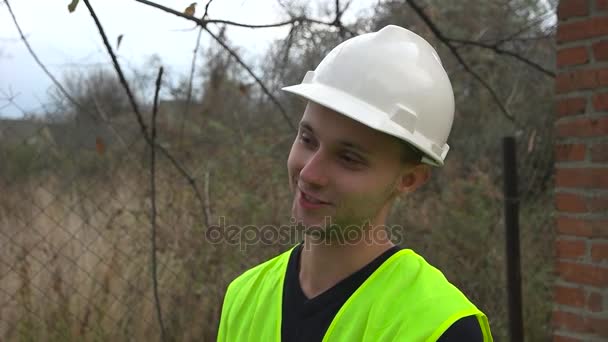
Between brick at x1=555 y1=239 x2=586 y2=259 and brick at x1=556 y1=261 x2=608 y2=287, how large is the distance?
0.10 ft

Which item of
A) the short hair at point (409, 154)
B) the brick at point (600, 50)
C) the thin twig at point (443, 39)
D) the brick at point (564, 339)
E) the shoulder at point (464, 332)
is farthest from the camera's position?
the thin twig at point (443, 39)

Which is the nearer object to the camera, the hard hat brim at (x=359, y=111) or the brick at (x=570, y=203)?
the hard hat brim at (x=359, y=111)

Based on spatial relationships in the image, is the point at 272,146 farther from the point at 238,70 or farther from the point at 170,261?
the point at 170,261

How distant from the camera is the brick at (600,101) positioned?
223cm

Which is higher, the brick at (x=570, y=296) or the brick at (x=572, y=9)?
the brick at (x=572, y=9)

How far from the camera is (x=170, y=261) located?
3537 mm

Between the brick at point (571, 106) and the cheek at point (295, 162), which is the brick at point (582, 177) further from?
the cheek at point (295, 162)

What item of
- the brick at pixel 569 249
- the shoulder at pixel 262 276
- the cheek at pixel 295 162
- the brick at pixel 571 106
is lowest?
the brick at pixel 569 249

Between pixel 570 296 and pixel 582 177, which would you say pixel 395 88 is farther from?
pixel 570 296

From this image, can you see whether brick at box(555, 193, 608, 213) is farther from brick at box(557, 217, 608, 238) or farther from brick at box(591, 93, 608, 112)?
brick at box(591, 93, 608, 112)

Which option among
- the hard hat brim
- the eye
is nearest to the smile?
the eye

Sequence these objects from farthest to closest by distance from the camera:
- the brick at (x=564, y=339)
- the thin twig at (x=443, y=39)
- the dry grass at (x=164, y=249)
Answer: the dry grass at (x=164, y=249)
the thin twig at (x=443, y=39)
the brick at (x=564, y=339)

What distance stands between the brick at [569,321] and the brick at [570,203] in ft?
1.54

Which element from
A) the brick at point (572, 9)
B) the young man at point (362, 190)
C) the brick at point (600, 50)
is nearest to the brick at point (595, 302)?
the brick at point (600, 50)
